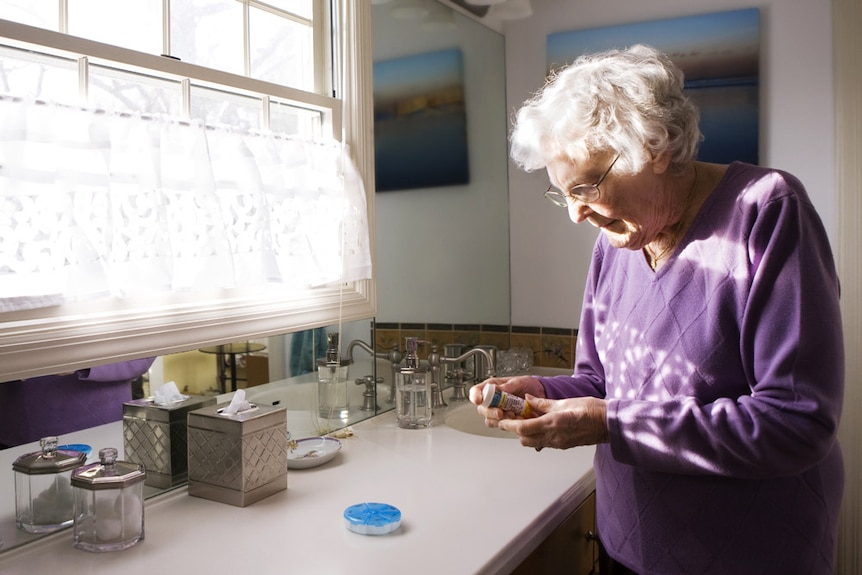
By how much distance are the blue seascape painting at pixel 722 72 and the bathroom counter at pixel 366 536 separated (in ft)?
4.52

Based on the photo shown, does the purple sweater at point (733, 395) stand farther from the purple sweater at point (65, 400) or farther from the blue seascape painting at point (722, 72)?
the blue seascape painting at point (722, 72)

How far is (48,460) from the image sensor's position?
4.40ft

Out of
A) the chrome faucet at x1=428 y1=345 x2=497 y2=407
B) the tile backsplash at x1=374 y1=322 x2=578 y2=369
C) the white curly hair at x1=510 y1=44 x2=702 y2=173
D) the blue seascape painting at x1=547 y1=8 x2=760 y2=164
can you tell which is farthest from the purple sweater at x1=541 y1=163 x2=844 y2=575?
the blue seascape painting at x1=547 y1=8 x2=760 y2=164

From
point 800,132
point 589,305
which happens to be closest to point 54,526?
point 589,305

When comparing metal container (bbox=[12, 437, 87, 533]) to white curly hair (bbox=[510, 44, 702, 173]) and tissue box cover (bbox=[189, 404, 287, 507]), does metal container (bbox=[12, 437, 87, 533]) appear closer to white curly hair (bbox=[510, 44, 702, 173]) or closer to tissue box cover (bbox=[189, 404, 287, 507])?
tissue box cover (bbox=[189, 404, 287, 507])

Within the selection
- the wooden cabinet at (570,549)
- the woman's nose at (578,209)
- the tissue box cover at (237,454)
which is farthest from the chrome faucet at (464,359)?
the woman's nose at (578,209)

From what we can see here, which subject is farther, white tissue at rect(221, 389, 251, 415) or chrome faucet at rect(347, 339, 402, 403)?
chrome faucet at rect(347, 339, 402, 403)

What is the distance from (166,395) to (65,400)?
225 millimetres

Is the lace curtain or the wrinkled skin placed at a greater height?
the lace curtain

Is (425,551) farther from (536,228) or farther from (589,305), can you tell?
(536,228)

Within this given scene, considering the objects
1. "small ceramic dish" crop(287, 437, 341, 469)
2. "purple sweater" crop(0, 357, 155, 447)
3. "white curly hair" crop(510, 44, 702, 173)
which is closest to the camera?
"white curly hair" crop(510, 44, 702, 173)

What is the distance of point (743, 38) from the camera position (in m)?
2.64

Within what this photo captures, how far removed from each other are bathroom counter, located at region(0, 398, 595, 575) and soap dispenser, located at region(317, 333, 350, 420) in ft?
0.70

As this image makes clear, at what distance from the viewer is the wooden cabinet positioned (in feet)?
4.96
